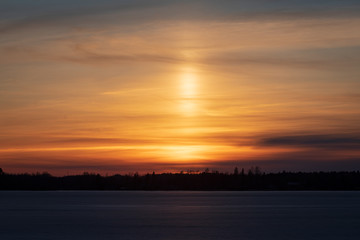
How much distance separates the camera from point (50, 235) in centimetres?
5628

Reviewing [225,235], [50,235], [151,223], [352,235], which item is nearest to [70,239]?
[50,235]

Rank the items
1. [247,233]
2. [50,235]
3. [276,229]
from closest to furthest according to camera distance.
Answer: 1. [50,235]
2. [247,233]
3. [276,229]

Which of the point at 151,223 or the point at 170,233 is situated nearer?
the point at 170,233

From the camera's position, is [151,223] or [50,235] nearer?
[50,235]

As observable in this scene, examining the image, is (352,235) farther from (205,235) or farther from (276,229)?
(205,235)

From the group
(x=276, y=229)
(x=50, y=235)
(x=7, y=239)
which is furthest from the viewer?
(x=276, y=229)

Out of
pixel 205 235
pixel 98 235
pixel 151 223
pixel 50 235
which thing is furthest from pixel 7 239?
pixel 151 223

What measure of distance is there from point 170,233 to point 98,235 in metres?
7.14

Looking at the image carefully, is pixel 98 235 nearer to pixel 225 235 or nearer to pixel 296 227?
pixel 225 235

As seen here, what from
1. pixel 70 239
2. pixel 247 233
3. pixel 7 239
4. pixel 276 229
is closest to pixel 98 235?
pixel 70 239

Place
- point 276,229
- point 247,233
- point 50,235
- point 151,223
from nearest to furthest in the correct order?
point 50,235 → point 247,233 → point 276,229 → point 151,223

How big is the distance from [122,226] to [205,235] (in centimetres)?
1314

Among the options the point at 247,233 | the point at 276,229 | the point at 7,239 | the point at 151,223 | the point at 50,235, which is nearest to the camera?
the point at 7,239

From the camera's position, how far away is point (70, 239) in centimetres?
5325
